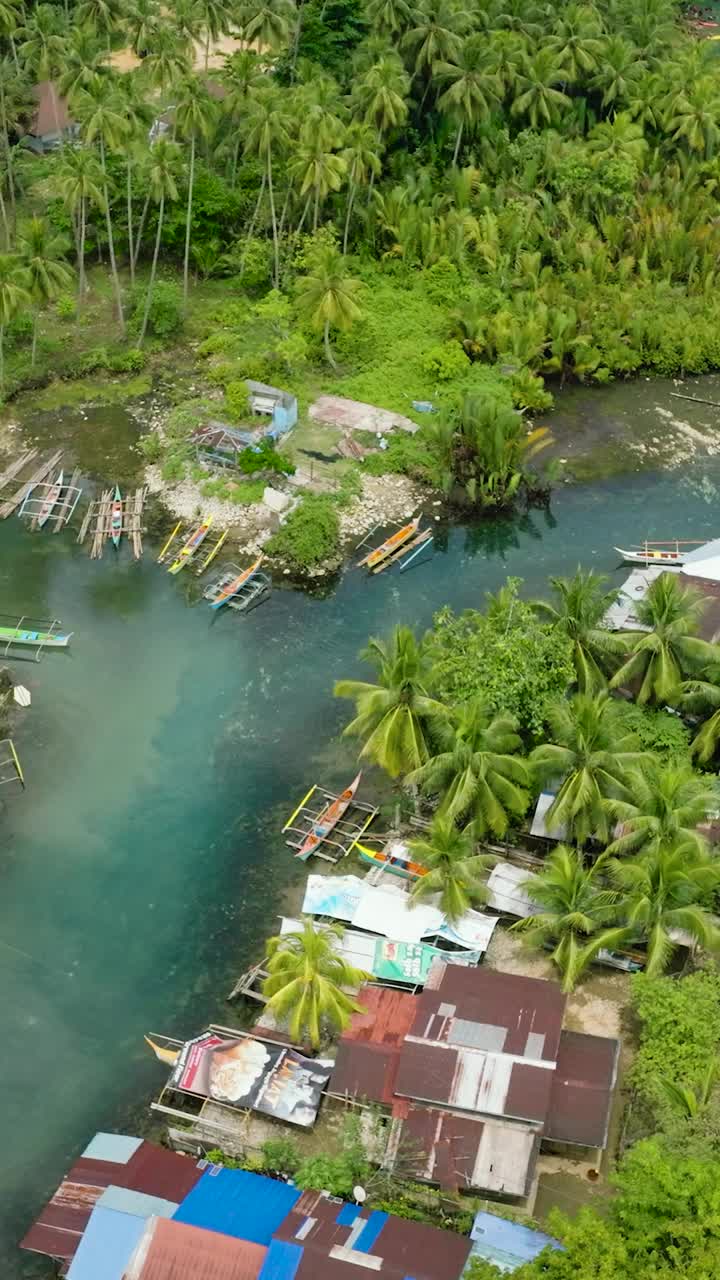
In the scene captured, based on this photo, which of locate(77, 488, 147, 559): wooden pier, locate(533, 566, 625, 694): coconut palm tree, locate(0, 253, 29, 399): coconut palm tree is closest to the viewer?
locate(533, 566, 625, 694): coconut palm tree

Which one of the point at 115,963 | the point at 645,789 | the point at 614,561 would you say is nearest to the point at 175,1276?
the point at 115,963

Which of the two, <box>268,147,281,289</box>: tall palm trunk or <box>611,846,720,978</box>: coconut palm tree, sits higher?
<box>268,147,281,289</box>: tall palm trunk

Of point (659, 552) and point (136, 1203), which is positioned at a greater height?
point (659, 552)

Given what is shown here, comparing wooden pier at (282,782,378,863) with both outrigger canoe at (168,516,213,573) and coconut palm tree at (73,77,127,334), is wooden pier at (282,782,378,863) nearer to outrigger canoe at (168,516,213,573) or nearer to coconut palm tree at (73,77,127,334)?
outrigger canoe at (168,516,213,573)

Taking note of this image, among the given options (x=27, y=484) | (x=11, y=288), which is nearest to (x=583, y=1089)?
(x=27, y=484)

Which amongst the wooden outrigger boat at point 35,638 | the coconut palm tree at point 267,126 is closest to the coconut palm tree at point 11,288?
the coconut palm tree at point 267,126

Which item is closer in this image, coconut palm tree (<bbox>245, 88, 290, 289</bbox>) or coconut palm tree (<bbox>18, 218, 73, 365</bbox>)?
coconut palm tree (<bbox>18, 218, 73, 365</bbox>)

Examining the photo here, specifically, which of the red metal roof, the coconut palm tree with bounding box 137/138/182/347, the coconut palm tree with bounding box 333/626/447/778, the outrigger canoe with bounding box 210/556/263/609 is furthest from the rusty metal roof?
the coconut palm tree with bounding box 137/138/182/347

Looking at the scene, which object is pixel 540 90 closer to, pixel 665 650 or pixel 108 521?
pixel 108 521
